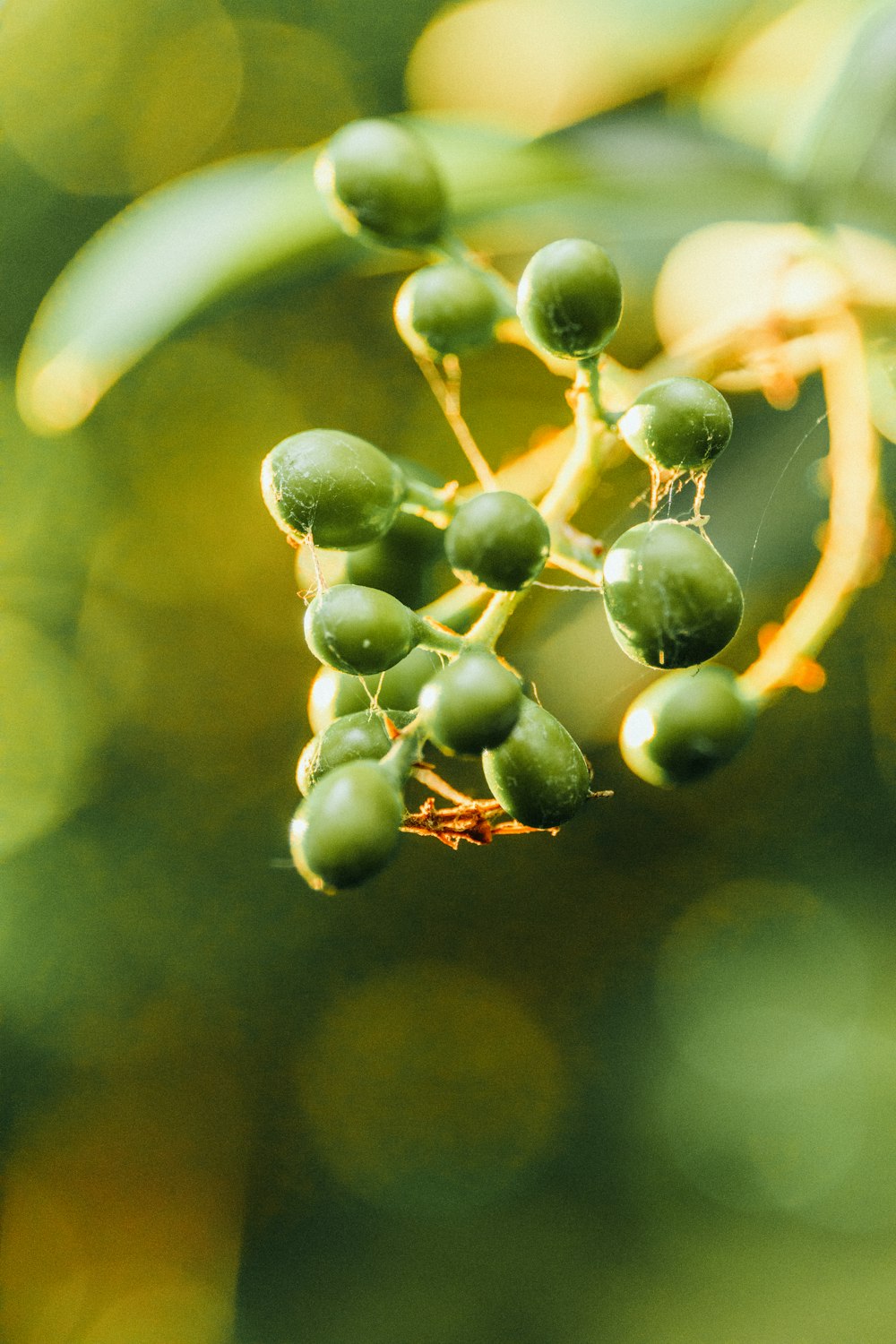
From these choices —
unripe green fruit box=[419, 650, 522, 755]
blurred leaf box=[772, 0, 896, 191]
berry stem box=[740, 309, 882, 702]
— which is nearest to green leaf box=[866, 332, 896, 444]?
berry stem box=[740, 309, 882, 702]

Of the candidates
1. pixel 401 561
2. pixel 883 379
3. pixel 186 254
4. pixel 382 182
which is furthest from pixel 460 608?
pixel 186 254

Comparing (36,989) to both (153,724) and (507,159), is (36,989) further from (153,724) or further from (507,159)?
(507,159)

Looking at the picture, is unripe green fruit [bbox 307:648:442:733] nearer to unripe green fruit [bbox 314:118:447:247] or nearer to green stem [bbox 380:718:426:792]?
green stem [bbox 380:718:426:792]

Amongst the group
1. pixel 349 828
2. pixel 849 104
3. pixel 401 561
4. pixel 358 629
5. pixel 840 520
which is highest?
pixel 849 104

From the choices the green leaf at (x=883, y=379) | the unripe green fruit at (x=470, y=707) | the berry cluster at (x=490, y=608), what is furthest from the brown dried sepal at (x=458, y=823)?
the green leaf at (x=883, y=379)

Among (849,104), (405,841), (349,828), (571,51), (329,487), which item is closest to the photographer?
(349,828)

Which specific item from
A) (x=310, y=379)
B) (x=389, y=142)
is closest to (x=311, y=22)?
(x=310, y=379)

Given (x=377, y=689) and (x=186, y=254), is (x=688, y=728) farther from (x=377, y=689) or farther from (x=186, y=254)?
(x=186, y=254)
